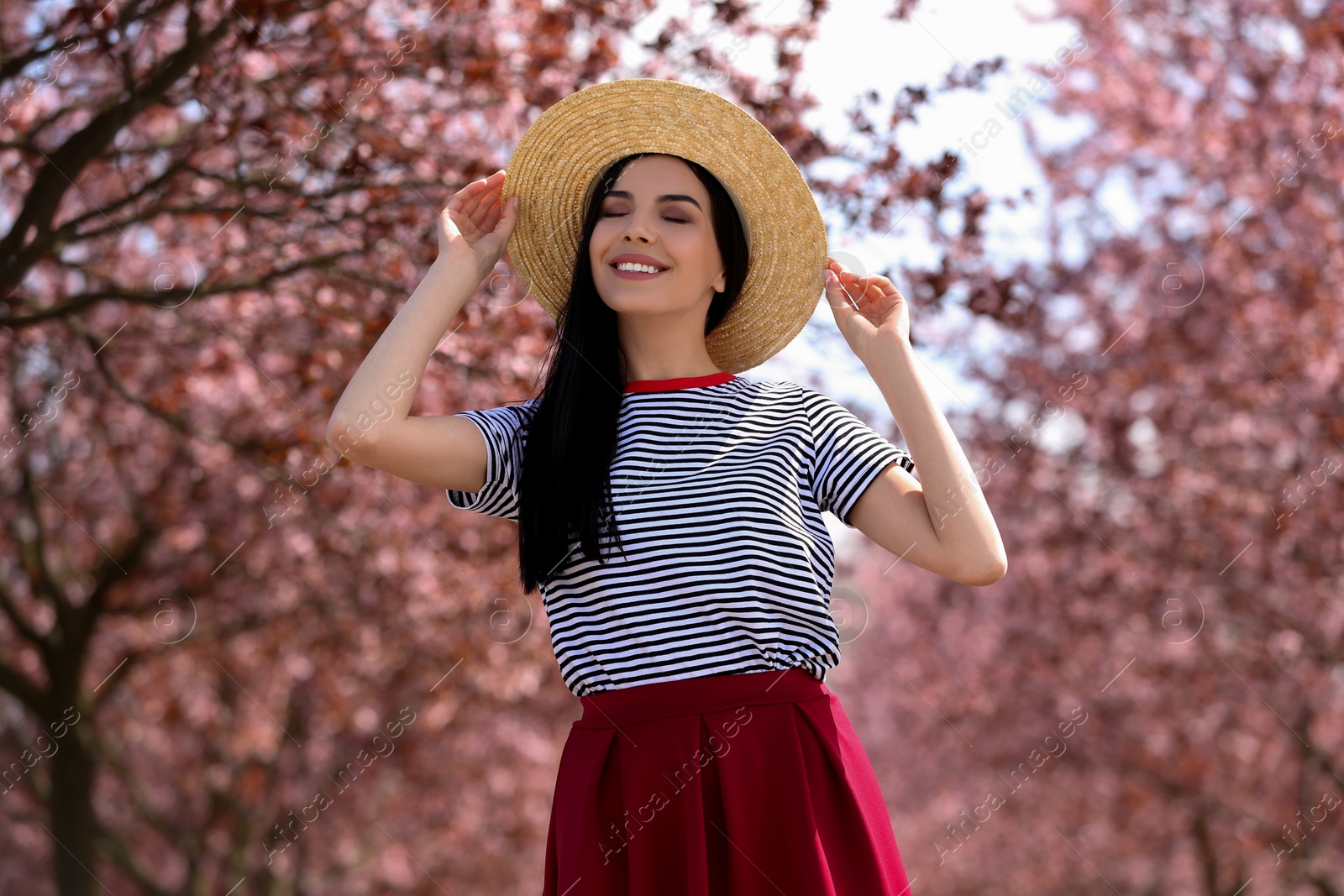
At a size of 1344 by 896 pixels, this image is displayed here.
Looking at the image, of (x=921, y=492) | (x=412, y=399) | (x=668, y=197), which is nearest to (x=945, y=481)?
(x=921, y=492)

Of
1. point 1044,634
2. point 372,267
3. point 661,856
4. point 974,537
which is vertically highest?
point 974,537

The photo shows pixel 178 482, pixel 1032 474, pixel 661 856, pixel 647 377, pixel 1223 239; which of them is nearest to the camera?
pixel 661 856

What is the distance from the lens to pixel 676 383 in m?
2.69

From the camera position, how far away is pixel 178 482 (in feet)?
33.2

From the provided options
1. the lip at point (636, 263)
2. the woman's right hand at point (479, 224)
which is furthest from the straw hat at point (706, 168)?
the lip at point (636, 263)

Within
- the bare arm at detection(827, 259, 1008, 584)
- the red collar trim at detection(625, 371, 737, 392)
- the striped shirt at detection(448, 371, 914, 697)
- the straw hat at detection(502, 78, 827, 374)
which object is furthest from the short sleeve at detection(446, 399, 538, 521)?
the bare arm at detection(827, 259, 1008, 584)

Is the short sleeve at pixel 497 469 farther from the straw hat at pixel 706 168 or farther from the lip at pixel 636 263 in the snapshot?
the straw hat at pixel 706 168

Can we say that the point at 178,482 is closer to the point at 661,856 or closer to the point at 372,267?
the point at 372,267

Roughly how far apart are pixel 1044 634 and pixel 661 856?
11.0m

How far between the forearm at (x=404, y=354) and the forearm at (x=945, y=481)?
0.88 m

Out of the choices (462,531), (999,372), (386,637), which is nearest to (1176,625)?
(999,372)

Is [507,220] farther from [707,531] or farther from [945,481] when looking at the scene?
[945,481]

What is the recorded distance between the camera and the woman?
228 centimetres

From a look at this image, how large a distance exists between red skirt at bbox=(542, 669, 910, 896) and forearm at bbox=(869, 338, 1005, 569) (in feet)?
1.30
